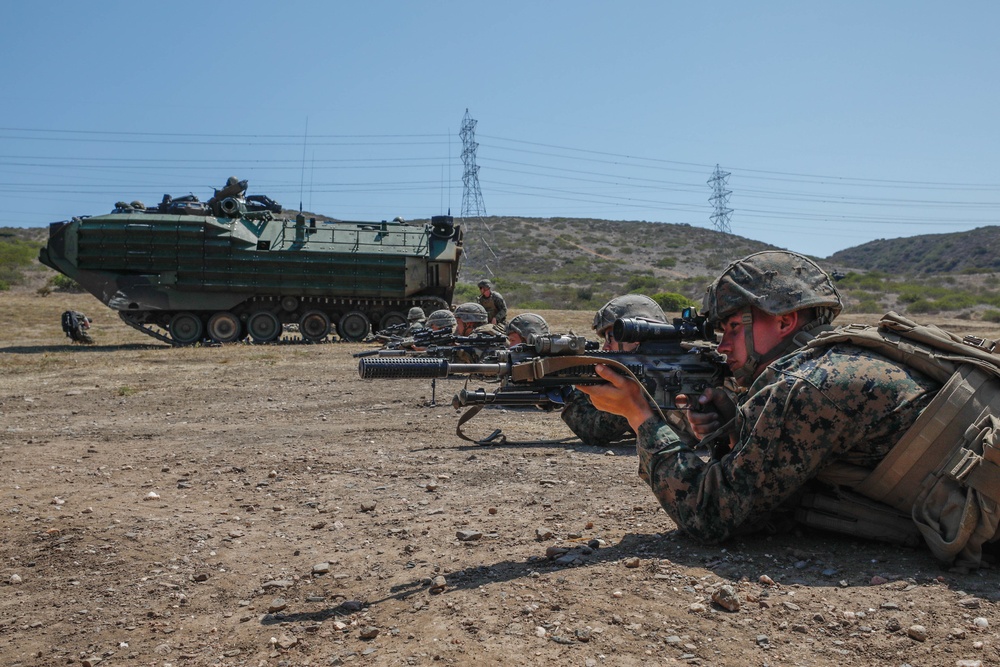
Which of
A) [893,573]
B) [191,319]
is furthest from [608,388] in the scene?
[191,319]

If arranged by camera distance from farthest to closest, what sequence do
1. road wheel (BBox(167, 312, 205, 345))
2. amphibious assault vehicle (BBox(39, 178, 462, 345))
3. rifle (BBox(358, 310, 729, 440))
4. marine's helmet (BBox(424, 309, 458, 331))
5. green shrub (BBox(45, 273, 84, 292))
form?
green shrub (BBox(45, 273, 84, 292)) → road wheel (BBox(167, 312, 205, 345)) → amphibious assault vehicle (BBox(39, 178, 462, 345)) → marine's helmet (BBox(424, 309, 458, 331)) → rifle (BBox(358, 310, 729, 440))

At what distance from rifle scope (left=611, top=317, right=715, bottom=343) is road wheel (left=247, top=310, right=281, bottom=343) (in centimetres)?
2175

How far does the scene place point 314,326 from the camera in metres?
25.3

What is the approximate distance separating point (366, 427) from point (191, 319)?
1751cm

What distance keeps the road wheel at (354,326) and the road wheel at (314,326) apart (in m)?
0.46

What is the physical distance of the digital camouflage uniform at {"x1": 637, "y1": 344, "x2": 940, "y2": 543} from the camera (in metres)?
3.40

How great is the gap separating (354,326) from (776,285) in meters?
22.5

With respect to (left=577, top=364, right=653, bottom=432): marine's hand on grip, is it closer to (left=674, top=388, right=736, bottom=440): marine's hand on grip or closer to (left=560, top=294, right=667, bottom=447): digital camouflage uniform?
(left=674, top=388, right=736, bottom=440): marine's hand on grip

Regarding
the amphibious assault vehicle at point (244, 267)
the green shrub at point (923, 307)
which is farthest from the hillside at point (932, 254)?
the amphibious assault vehicle at point (244, 267)

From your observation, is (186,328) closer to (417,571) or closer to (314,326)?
(314,326)

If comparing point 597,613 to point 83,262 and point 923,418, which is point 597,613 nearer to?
point 923,418

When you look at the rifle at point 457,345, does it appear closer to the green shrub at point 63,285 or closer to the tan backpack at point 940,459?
the tan backpack at point 940,459

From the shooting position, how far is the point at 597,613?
3.28 metres

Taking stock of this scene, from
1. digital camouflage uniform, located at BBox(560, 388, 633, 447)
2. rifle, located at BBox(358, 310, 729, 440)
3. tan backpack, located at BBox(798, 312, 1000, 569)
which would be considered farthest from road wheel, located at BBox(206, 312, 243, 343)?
tan backpack, located at BBox(798, 312, 1000, 569)
